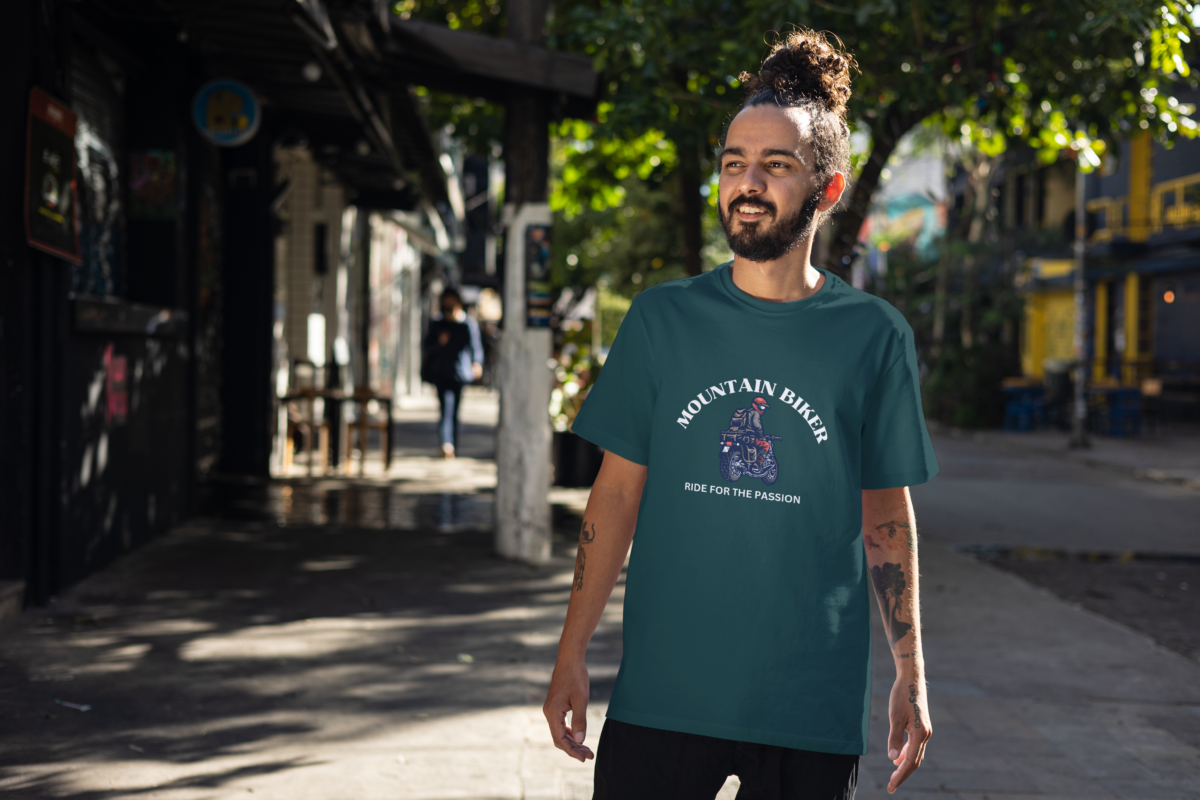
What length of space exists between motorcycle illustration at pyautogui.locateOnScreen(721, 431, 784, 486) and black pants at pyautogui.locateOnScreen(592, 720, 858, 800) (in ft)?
1.49

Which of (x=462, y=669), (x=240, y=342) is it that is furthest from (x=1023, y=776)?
(x=240, y=342)

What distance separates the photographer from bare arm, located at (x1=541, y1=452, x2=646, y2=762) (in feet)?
7.09

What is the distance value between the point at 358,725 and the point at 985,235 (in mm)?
26028

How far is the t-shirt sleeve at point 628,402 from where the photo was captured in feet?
7.06

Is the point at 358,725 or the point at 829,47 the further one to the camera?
the point at 358,725

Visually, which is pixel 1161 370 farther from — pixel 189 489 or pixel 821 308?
pixel 821 308

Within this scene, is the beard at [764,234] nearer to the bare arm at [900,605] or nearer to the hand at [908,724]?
the bare arm at [900,605]

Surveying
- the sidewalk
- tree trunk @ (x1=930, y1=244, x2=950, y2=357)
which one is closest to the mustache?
the sidewalk

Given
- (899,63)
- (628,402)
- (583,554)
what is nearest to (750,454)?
(628,402)

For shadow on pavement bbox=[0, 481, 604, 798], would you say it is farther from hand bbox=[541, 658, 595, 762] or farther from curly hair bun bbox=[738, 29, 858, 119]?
curly hair bun bbox=[738, 29, 858, 119]

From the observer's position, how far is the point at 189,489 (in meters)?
9.41

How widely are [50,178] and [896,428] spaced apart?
5312 mm

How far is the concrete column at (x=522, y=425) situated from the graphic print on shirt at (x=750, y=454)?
5981 mm

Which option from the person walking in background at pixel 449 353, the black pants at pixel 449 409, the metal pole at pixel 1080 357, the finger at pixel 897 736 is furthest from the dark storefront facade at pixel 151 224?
the metal pole at pixel 1080 357
